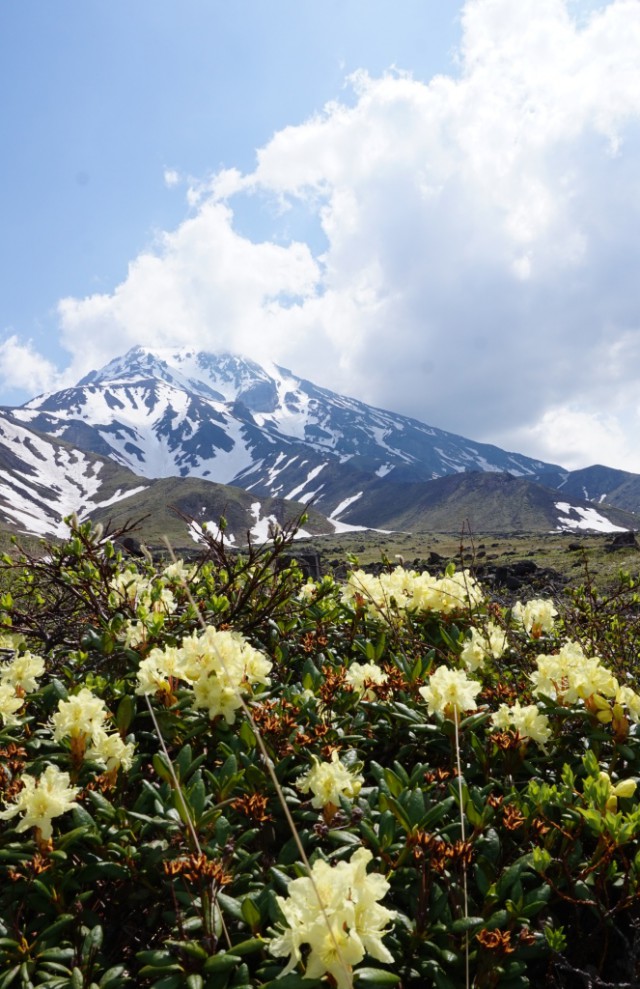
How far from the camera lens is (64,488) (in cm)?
19488

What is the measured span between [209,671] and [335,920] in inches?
53.5

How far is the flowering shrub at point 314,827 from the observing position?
1760mm

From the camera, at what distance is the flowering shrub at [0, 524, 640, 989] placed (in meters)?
1.76

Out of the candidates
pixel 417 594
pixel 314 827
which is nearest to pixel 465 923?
pixel 314 827

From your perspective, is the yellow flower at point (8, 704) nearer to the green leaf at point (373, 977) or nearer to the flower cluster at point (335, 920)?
the flower cluster at point (335, 920)

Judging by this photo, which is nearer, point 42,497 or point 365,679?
point 365,679

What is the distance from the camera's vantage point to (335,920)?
1.49m

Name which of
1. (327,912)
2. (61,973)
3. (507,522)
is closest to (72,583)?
(61,973)

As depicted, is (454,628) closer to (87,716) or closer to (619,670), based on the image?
(619,670)

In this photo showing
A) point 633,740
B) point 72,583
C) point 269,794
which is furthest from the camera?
point 72,583

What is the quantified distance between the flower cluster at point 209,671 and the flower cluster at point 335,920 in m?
1.16

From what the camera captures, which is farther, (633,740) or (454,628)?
(454,628)

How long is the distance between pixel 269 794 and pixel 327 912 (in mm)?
975

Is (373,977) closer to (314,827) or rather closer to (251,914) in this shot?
(251,914)
